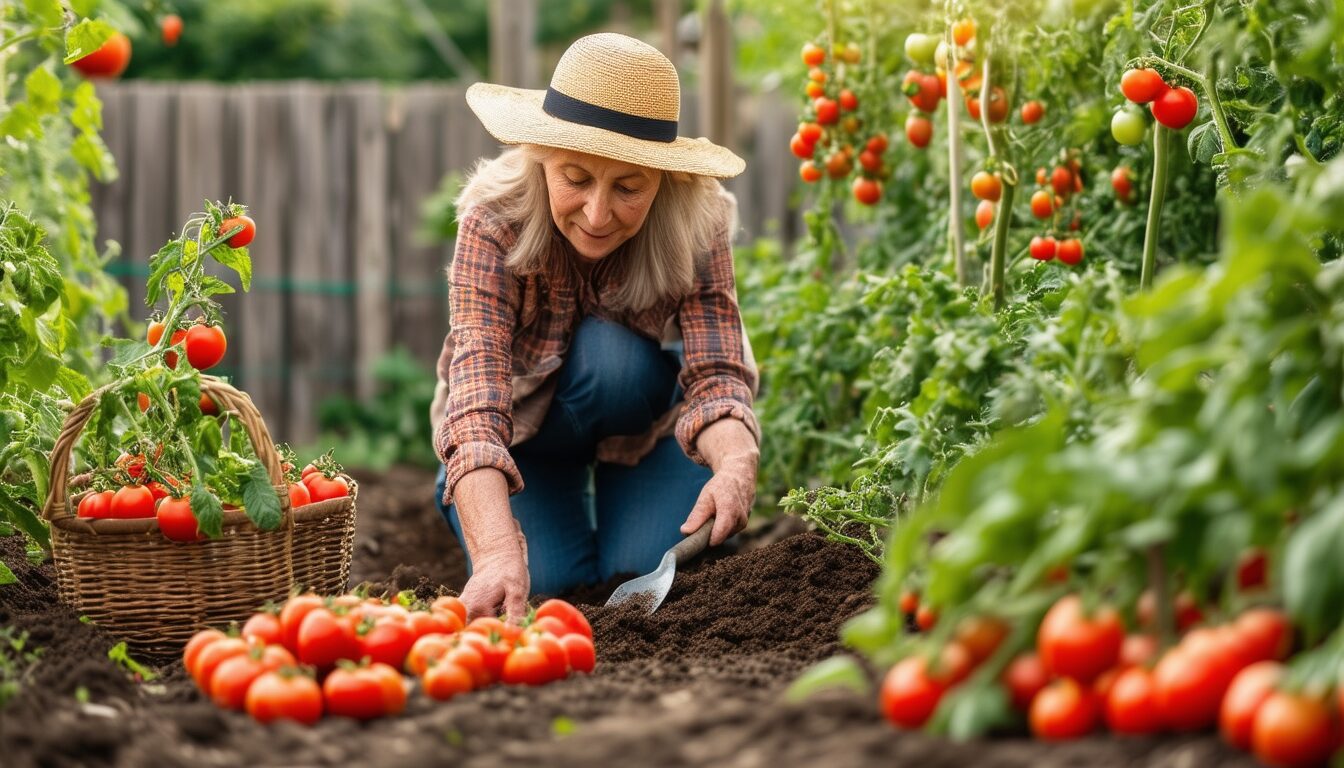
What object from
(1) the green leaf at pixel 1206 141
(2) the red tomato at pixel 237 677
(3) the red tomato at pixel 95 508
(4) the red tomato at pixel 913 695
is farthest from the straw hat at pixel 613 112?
(4) the red tomato at pixel 913 695

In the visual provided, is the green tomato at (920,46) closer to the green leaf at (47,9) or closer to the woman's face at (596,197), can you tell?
the woman's face at (596,197)

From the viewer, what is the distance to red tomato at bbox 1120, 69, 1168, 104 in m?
2.84

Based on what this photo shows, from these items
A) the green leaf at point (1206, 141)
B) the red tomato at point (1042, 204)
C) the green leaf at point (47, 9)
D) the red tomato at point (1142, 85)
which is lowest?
the red tomato at point (1042, 204)

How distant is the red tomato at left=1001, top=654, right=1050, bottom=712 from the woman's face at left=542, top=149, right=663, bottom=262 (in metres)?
1.68

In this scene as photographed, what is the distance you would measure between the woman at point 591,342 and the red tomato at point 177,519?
0.54 m

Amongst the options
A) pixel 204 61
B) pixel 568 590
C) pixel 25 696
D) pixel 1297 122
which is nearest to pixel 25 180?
pixel 568 590

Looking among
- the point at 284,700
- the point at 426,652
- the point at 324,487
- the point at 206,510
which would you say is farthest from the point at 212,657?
the point at 324,487

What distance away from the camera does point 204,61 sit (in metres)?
13.1

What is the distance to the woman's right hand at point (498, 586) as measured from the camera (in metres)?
2.75

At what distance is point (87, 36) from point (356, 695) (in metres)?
1.71

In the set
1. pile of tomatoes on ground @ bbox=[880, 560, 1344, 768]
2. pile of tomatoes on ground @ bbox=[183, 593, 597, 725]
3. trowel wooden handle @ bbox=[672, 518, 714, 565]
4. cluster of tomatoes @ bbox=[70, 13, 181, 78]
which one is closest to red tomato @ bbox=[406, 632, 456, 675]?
pile of tomatoes on ground @ bbox=[183, 593, 597, 725]

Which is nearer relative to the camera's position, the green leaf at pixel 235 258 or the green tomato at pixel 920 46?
the green leaf at pixel 235 258

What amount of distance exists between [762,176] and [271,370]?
2.63 metres

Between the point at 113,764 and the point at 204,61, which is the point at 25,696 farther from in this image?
the point at 204,61
